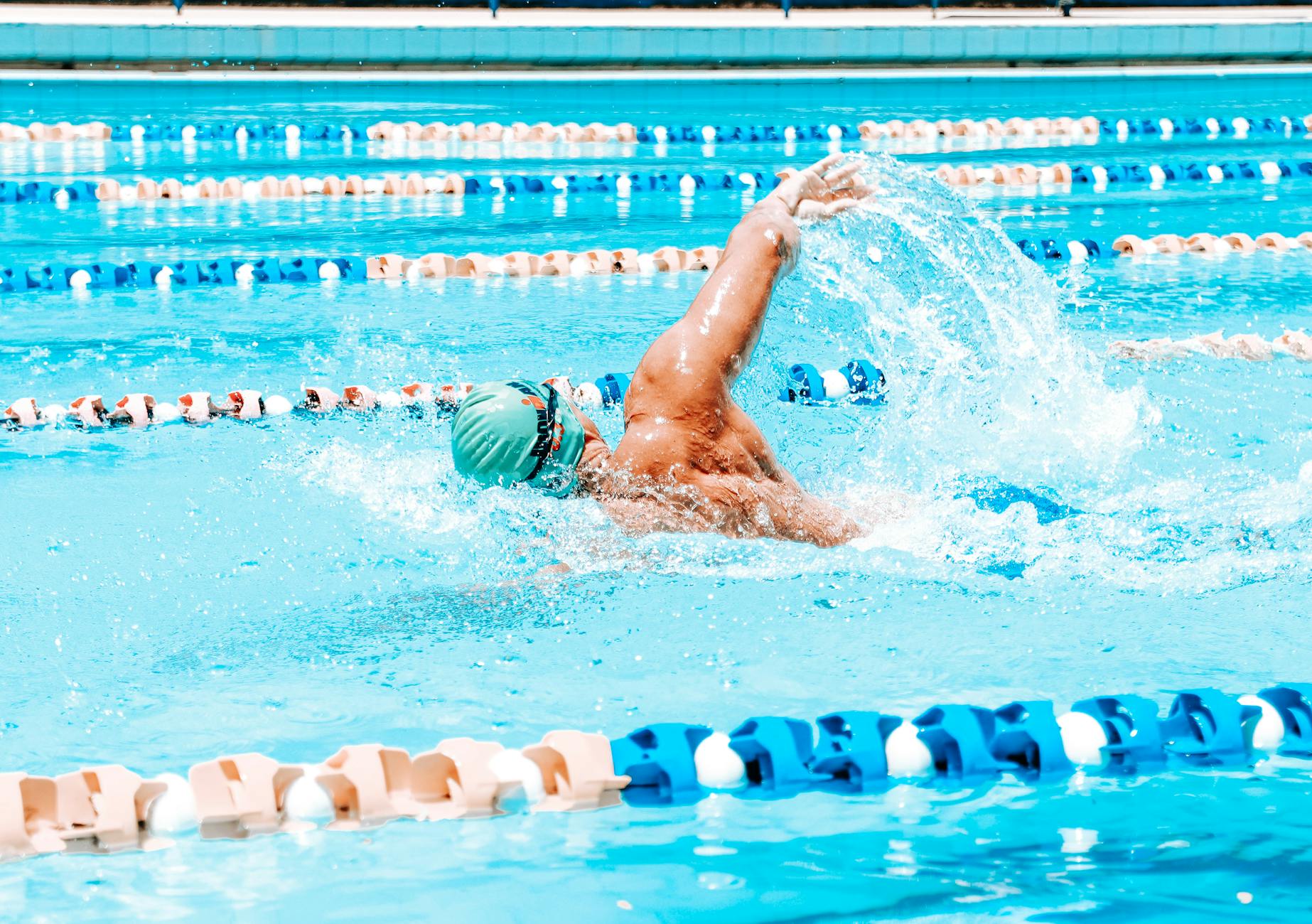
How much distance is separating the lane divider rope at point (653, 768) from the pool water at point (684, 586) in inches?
1.6

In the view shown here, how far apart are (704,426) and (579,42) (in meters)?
10.1

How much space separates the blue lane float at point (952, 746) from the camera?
8.92ft

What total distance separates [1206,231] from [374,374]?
4.58 meters

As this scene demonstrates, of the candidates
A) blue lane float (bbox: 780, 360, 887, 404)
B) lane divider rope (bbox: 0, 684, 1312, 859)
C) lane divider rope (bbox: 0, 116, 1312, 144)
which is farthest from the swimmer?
lane divider rope (bbox: 0, 116, 1312, 144)

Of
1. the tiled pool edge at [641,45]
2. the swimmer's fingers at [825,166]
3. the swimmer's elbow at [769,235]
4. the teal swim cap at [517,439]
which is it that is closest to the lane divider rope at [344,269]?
the swimmer's fingers at [825,166]

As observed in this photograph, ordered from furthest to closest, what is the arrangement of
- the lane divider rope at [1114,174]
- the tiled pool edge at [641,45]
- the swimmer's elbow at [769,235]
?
the tiled pool edge at [641,45] → the lane divider rope at [1114,174] → the swimmer's elbow at [769,235]

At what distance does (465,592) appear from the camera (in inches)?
138

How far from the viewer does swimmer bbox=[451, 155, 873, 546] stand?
3.24 metres

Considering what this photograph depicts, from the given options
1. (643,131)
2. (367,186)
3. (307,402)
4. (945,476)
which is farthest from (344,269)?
(643,131)

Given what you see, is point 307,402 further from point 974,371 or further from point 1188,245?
point 1188,245

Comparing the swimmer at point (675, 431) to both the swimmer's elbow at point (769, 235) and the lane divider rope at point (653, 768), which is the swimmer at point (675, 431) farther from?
the lane divider rope at point (653, 768)

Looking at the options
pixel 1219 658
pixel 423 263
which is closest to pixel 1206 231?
pixel 423 263

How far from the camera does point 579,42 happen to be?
42.0 ft

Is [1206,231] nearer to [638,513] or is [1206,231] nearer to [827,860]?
[638,513]
